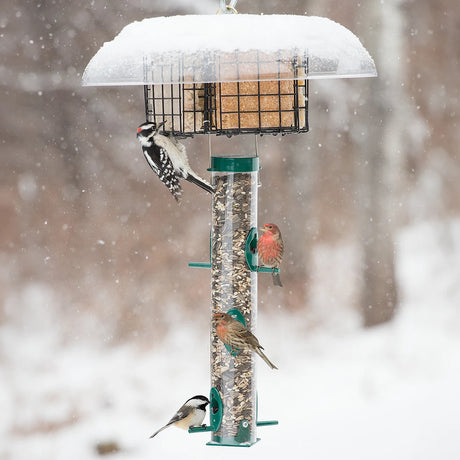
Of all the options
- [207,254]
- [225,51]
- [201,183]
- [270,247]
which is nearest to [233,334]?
[270,247]

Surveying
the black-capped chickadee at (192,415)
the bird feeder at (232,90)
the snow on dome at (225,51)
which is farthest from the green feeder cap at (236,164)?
the black-capped chickadee at (192,415)

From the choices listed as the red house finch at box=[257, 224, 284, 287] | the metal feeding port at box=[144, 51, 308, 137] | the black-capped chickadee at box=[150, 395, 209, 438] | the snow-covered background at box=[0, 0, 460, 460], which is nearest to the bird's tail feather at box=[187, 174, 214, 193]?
the metal feeding port at box=[144, 51, 308, 137]

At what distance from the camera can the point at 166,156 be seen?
3.81m

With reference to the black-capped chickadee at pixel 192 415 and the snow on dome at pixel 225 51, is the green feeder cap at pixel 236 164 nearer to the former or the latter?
the snow on dome at pixel 225 51

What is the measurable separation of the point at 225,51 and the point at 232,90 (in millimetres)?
510

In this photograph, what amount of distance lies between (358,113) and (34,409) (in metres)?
4.78

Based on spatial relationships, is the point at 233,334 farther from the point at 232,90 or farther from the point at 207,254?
the point at 207,254

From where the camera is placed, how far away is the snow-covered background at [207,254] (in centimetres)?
838

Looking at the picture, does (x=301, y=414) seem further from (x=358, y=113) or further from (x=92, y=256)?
(x=358, y=113)

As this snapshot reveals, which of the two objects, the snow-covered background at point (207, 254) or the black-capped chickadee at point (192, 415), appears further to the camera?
the snow-covered background at point (207, 254)

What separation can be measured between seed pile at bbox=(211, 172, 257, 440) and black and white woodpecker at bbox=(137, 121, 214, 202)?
0.12 m

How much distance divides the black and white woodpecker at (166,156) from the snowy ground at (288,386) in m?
3.88

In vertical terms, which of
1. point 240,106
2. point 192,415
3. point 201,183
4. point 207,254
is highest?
point 240,106

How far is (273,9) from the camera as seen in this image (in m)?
8.90
